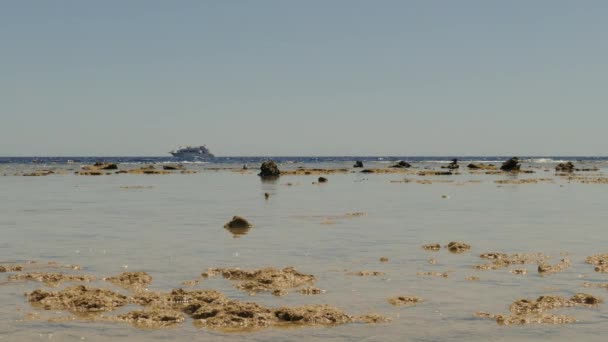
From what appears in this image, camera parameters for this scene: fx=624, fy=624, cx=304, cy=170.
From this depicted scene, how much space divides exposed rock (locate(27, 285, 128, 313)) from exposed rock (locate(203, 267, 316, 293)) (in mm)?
2612

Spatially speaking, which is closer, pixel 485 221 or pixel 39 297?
pixel 39 297

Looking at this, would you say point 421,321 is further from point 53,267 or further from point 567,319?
point 53,267

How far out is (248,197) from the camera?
3975 cm

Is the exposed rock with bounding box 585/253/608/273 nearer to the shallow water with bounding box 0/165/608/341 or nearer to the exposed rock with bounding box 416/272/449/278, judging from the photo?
the shallow water with bounding box 0/165/608/341

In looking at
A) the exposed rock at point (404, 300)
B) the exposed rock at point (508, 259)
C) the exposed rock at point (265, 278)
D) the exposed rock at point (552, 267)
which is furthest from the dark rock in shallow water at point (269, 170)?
the exposed rock at point (404, 300)

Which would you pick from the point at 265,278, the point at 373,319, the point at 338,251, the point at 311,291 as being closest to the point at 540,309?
the point at 373,319

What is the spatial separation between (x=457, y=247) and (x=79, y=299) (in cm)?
1064

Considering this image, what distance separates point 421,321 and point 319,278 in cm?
391

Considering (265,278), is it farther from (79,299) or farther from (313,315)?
(79,299)

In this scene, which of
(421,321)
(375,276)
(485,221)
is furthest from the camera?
(485,221)

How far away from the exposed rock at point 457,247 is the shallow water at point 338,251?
0.72ft

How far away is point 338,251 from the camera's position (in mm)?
17750

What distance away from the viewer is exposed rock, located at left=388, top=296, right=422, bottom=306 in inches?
453

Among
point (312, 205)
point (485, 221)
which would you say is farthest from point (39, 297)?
point (312, 205)
